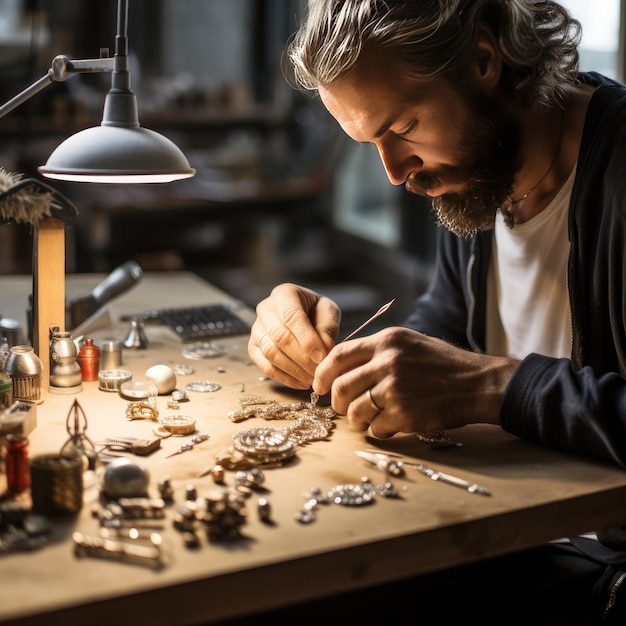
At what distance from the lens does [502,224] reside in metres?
2.14

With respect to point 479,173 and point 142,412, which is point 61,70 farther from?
point 479,173

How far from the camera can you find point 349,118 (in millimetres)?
1766

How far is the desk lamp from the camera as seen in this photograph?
1.57 m

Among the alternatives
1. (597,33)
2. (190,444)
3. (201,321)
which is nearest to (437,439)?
(190,444)

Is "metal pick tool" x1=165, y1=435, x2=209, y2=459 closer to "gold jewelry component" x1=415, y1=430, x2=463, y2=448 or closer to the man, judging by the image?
the man

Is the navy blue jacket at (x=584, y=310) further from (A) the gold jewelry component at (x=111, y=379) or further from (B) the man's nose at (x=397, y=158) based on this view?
(A) the gold jewelry component at (x=111, y=379)

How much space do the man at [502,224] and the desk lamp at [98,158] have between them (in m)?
0.39

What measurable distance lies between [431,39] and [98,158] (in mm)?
702

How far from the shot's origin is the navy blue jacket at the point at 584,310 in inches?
56.9

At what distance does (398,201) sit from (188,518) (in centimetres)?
494

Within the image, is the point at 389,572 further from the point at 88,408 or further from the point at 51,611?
the point at 88,408

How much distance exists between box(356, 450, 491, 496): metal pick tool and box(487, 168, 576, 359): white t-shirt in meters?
0.69

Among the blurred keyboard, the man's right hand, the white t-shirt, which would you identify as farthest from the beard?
the blurred keyboard

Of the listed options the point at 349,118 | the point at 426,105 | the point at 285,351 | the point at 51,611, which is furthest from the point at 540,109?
the point at 51,611
